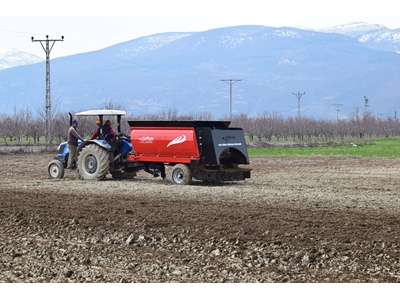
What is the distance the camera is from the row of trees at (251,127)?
60.0 meters

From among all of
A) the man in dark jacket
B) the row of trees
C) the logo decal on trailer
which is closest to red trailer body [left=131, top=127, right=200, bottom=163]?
the logo decal on trailer

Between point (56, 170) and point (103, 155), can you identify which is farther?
point (56, 170)

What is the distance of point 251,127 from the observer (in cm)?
8075

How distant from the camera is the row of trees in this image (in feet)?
197

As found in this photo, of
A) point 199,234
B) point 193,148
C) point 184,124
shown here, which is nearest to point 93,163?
point 184,124

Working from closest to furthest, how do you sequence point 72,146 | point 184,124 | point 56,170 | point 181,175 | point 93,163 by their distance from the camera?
point 184,124 → point 181,175 → point 93,163 → point 72,146 → point 56,170

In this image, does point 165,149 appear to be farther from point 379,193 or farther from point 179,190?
point 379,193

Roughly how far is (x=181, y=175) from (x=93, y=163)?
3.19 metres

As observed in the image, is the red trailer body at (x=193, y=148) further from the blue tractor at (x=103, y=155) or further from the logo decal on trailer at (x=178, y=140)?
the blue tractor at (x=103, y=155)

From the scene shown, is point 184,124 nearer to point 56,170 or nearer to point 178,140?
point 178,140

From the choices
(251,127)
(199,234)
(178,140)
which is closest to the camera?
(199,234)

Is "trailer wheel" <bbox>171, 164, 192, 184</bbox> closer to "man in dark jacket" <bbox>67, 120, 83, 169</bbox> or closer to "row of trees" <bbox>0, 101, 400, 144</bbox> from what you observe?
"man in dark jacket" <bbox>67, 120, 83, 169</bbox>

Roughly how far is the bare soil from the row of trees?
122 ft

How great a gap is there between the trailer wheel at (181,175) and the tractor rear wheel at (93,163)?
7.75 feet
